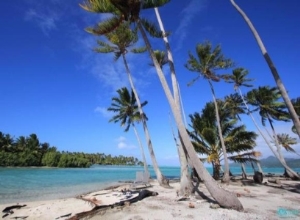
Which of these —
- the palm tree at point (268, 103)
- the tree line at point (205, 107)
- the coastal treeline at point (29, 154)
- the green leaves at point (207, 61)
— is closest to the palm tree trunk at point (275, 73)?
the tree line at point (205, 107)

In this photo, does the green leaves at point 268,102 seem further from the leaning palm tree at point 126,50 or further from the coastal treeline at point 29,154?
the coastal treeline at point 29,154

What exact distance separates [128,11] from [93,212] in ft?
25.7

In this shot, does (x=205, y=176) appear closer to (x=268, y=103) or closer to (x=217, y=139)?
(x=217, y=139)

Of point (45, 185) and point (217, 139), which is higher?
point (217, 139)

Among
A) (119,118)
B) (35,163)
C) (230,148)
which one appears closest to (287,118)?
(230,148)

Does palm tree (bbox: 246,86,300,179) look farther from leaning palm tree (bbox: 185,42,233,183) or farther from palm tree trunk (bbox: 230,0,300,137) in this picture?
palm tree trunk (bbox: 230,0,300,137)

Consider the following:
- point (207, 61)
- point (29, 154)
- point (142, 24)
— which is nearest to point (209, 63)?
point (207, 61)

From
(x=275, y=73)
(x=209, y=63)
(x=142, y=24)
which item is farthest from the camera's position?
(x=209, y=63)

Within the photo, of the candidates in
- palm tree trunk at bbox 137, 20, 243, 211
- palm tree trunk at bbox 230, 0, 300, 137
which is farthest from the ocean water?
palm tree trunk at bbox 230, 0, 300, 137

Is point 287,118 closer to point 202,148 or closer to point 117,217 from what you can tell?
point 202,148

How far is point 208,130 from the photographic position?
18703mm

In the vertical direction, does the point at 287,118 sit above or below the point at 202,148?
above

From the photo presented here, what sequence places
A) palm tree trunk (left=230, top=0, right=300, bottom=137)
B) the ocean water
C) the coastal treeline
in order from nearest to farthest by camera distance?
1. palm tree trunk (left=230, top=0, right=300, bottom=137)
2. the ocean water
3. the coastal treeline

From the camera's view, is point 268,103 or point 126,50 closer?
point 126,50
